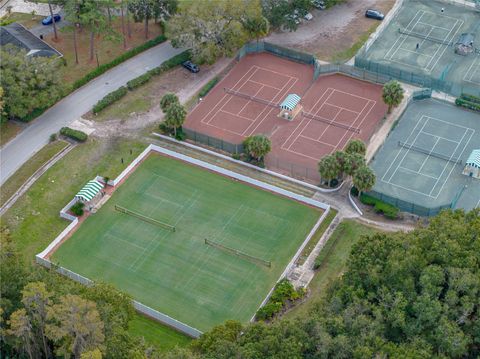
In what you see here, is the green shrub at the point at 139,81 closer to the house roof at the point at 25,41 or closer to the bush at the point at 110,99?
the bush at the point at 110,99

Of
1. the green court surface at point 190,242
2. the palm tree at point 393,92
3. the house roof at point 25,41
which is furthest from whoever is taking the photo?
the house roof at point 25,41

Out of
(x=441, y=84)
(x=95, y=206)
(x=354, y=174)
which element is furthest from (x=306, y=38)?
(x=95, y=206)

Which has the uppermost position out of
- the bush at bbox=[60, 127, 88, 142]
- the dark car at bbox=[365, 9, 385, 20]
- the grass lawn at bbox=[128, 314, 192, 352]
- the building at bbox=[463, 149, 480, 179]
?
the dark car at bbox=[365, 9, 385, 20]

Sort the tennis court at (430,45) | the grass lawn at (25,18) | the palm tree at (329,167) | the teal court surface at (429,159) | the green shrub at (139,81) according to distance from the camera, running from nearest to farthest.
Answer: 1. the palm tree at (329,167)
2. the teal court surface at (429,159)
3. the green shrub at (139,81)
4. the tennis court at (430,45)
5. the grass lawn at (25,18)

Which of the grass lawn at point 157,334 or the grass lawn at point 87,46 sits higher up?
the grass lawn at point 87,46

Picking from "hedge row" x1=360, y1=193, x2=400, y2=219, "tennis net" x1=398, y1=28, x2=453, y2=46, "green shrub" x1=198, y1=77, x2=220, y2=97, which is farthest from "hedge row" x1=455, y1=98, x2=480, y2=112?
"green shrub" x1=198, y1=77, x2=220, y2=97

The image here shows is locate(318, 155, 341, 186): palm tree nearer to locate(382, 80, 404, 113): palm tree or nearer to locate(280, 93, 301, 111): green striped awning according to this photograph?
locate(280, 93, 301, 111): green striped awning

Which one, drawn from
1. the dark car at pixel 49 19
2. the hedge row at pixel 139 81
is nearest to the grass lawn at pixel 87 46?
the dark car at pixel 49 19
